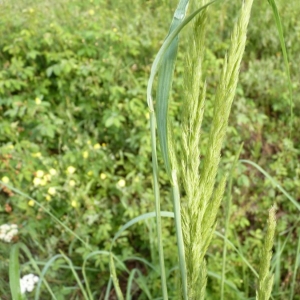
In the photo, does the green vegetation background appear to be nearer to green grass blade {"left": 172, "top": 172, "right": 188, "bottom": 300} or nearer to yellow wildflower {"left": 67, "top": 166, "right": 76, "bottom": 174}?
yellow wildflower {"left": 67, "top": 166, "right": 76, "bottom": 174}

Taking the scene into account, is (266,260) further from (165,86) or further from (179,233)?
(165,86)

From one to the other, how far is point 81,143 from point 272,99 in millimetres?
1352

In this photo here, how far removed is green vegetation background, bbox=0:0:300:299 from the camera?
185 centimetres

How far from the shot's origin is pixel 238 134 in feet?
7.84

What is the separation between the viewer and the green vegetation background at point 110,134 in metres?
1.85

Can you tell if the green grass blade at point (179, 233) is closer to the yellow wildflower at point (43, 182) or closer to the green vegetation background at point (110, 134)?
the green vegetation background at point (110, 134)

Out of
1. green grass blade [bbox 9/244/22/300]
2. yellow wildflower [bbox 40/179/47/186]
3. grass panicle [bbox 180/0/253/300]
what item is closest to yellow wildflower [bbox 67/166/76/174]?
yellow wildflower [bbox 40/179/47/186]

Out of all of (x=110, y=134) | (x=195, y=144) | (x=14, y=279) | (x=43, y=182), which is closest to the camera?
(x=195, y=144)

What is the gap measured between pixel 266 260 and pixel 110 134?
6.44ft

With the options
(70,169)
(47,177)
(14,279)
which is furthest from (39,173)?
(14,279)

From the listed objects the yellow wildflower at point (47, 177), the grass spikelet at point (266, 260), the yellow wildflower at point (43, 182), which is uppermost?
the grass spikelet at point (266, 260)

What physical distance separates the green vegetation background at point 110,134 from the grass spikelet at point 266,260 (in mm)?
1050

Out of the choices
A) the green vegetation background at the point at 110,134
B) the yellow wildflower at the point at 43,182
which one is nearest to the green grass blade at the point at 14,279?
the green vegetation background at the point at 110,134

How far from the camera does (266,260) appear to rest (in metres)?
0.49
